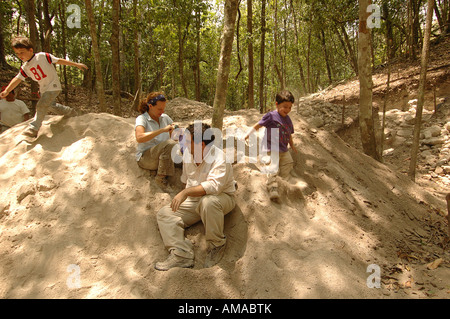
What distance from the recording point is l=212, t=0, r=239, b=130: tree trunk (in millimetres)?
3223

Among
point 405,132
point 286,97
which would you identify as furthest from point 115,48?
point 405,132

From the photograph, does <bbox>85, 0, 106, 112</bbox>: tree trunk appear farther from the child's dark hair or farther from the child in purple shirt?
the child in purple shirt

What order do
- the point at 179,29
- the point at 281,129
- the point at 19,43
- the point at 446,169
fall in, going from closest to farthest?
the point at 19,43 < the point at 281,129 < the point at 446,169 < the point at 179,29

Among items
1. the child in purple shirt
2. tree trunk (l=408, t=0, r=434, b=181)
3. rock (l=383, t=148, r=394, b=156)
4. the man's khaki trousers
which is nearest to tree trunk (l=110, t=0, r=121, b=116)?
the child in purple shirt

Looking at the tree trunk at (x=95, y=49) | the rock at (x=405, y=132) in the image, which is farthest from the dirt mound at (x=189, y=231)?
the rock at (x=405, y=132)

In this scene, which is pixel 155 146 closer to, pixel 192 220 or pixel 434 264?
pixel 192 220

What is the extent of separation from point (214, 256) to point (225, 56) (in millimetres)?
2175

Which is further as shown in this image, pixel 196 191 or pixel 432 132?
pixel 432 132

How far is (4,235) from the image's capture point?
103 inches

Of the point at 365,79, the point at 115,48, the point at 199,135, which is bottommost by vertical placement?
the point at 199,135

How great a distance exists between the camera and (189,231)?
8.95 ft

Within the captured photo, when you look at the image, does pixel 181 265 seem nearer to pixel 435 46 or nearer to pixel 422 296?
pixel 422 296
